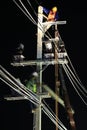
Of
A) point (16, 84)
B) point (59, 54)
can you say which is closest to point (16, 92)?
point (16, 84)

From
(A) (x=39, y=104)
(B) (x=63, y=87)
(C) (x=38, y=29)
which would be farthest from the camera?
(C) (x=38, y=29)

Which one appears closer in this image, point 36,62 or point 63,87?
point 63,87

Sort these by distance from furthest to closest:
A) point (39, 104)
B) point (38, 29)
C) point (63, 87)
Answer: point (38, 29) → point (39, 104) → point (63, 87)

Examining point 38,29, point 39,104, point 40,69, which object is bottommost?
point 39,104

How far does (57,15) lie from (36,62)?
193cm

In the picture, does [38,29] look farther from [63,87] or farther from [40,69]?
[63,87]

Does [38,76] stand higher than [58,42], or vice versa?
[58,42]

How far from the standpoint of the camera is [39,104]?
58.0 feet

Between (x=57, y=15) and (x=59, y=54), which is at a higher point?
(x=57, y=15)

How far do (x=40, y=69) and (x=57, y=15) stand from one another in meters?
2.17

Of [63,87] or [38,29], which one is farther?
[38,29]

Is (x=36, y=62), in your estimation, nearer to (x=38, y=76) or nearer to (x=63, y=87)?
(x=38, y=76)

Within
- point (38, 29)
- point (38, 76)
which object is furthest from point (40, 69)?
point (38, 29)

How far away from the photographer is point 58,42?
1817cm
